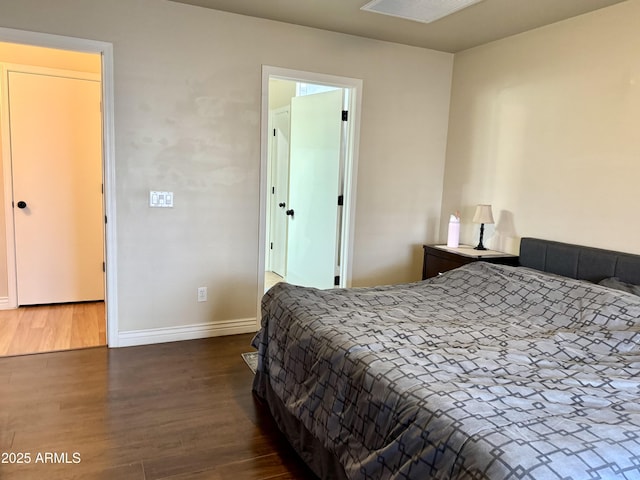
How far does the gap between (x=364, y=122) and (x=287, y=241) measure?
5.68 ft

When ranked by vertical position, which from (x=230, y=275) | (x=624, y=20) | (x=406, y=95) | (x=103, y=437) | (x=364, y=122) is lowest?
(x=103, y=437)

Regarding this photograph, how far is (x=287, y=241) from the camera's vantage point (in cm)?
515

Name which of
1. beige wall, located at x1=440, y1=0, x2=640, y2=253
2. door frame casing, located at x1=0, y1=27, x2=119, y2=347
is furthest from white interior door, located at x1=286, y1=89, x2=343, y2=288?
door frame casing, located at x1=0, y1=27, x2=119, y2=347

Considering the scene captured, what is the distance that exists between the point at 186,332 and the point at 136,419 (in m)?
1.20

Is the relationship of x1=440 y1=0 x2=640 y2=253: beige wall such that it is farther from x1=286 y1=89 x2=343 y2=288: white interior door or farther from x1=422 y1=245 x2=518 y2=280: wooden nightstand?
x1=286 y1=89 x2=343 y2=288: white interior door

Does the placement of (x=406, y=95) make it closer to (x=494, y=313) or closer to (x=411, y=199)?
(x=411, y=199)

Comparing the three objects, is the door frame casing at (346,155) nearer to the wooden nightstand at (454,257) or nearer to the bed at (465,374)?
the wooden nightstand at (454,257)

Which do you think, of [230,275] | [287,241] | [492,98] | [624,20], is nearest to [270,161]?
[287,241]

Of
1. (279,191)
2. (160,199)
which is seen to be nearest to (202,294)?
(160,199)

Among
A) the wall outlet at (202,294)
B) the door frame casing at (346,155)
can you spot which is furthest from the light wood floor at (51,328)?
the door frame casing at (346,155)

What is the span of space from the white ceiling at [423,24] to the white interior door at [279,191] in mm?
1833

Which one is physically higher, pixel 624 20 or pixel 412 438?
pixel 624 20

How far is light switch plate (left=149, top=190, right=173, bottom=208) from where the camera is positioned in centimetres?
334

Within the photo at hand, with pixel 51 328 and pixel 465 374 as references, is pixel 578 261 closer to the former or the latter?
pixel 465 374
